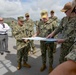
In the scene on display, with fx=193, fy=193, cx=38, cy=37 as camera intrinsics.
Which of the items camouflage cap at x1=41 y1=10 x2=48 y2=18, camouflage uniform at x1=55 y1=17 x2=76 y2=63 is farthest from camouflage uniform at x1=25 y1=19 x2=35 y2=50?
camouflage uniform at x1=55 y1=17 x2=76 y2=63

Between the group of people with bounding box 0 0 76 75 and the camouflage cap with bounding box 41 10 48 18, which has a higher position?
the camouflage cap with bounding box 41 10 48 18

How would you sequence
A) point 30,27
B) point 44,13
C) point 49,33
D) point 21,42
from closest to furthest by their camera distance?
point 44,13 → point 49,33 → point 21,42 → point 30,27

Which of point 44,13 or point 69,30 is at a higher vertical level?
point 44,13

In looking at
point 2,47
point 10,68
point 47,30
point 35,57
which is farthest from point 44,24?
point 2,47

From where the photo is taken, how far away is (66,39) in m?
3.19

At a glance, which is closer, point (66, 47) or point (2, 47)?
point (66, 47)

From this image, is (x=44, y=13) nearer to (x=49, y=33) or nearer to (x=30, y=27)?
(x=49, y=33)

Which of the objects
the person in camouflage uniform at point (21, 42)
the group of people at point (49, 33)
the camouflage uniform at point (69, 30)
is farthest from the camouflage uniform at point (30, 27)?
the camouflage uniform at point (69, 30)

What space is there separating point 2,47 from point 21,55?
8.70 ft

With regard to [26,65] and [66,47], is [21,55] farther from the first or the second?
[66,47]

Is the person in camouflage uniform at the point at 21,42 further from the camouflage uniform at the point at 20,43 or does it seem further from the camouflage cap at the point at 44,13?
the camouflage cap at the point at 44,13

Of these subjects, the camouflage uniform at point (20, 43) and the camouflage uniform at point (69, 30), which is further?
the camouflage uniform at point (20, 43)

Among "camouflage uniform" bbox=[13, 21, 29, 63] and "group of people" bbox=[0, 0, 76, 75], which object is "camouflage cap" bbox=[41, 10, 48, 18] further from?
"camouflage uniform" bbox=[13, 21, 29, 63]

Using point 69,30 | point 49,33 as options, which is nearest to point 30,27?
point 49,33
